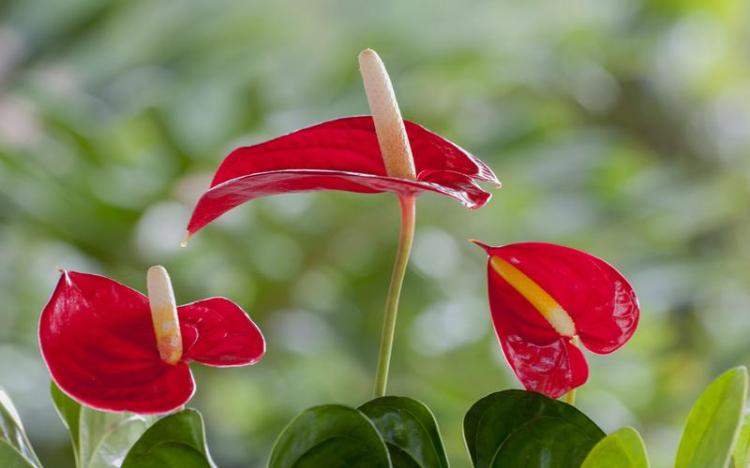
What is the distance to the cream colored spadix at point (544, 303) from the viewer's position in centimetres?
28

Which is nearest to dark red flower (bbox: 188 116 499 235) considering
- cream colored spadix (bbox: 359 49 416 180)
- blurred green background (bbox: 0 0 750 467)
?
cream colored spadix (bbox: 359 49 416 180)

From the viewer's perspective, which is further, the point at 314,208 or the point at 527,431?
the point at 314,208

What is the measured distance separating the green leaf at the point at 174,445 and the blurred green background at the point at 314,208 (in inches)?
30.5

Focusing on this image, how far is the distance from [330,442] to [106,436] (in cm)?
8

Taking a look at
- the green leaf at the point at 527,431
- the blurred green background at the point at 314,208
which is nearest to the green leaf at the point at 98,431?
the green leaf at the point at 527,431

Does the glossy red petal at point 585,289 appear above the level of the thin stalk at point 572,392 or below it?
above

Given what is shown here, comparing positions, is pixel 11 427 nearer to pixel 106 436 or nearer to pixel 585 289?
pixel 106 436

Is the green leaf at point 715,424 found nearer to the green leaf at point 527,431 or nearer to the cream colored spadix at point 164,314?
the green leaf at point 527,431

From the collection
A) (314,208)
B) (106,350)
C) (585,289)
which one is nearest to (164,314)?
(106,350)

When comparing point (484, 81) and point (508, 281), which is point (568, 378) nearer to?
point (508, 281)

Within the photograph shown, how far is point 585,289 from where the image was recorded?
0.29 metres

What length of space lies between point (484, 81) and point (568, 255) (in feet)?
4.66

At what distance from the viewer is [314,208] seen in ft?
4.56

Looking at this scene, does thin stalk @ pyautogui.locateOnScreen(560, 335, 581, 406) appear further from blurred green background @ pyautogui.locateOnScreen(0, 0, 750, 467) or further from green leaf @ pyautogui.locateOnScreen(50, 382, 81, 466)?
blurred green background @ pyautogui.locateOnScreen(0, 0, 750, 467)
